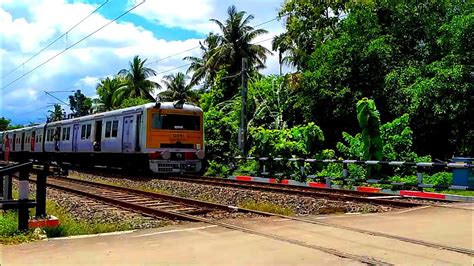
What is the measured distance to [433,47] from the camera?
22.8 meters

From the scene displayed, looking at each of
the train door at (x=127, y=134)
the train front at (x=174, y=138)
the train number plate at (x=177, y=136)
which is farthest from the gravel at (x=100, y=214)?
the train door at (x=127, y=134)

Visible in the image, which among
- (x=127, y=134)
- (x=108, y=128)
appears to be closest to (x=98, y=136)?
(x=108, y=128)

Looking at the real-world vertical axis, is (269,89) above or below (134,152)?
above

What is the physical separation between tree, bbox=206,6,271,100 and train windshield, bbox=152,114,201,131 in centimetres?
2002

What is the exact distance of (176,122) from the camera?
21.9 metres

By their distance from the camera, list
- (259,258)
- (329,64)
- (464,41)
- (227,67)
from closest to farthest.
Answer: (259,258), (464,41), (329,64), (227,67)

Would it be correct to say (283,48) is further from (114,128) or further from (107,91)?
(107,91)

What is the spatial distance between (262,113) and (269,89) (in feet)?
5.88

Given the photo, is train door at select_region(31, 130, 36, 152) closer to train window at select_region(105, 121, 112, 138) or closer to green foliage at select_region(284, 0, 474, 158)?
train window at select_region(105, 121, 112, 138)

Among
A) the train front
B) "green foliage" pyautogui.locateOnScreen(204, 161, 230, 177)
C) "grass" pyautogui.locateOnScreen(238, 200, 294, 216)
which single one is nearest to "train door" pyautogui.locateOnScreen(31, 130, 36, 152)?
"green foliage" pyautogui.locateOnScreen(204, 161, 230, 177)

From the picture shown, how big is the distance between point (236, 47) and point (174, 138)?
2299cm

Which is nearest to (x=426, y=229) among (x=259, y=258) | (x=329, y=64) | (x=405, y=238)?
(x=405, y=238)

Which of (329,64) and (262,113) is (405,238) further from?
(262,113)

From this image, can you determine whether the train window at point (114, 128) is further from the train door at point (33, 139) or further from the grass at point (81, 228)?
the train door at point (33, 139)
